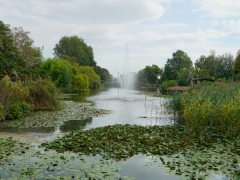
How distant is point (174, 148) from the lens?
8.12 meters

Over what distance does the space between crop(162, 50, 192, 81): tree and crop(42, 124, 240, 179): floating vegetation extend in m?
72.3

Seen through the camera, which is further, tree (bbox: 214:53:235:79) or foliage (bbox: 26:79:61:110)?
tree (bbox: 214:53:235:79)

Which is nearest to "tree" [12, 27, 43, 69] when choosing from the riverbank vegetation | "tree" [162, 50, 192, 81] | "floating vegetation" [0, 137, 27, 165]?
the riverbank vegetation

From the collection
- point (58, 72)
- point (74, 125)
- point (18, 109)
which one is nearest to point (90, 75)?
point (58, 72)

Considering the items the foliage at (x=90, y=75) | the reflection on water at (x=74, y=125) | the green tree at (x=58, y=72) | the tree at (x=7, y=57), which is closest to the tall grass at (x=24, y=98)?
the reflection on water at (x=74, y=125)

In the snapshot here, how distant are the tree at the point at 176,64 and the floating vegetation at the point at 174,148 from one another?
72.3 metres

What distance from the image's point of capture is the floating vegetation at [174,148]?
6570 mm

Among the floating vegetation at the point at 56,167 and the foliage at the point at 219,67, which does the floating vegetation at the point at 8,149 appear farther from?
the foliage at the point at 219,67

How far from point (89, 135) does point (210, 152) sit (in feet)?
13.7

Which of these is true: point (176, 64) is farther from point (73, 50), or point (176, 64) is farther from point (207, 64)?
point (73, 50)

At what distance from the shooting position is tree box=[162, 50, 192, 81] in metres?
80.8

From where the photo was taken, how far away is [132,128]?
11.0 m

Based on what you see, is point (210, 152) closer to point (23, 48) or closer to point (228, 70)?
point (23, 48)

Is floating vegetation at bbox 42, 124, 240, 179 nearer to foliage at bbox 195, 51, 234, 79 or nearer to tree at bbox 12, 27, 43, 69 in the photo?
tree at bbox 12, 27, 43, 69
